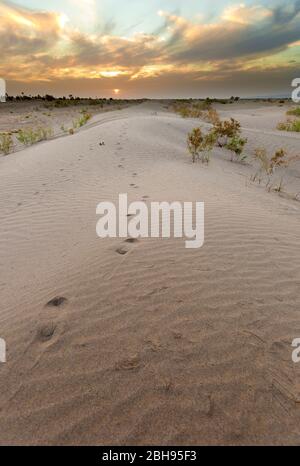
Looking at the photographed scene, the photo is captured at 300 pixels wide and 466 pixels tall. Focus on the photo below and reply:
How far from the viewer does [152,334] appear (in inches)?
82.0

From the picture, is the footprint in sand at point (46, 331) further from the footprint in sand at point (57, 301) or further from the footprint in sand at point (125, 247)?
the footprint in sand at point (125, 247)

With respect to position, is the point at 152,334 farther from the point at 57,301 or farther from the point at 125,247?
the point at 125,247

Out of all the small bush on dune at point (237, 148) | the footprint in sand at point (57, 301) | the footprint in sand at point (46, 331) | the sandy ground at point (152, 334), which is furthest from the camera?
the small bush on dune at point (237, 148)

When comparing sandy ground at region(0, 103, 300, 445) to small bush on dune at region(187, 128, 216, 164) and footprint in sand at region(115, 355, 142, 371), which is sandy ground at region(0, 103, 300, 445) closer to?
footprint in sand at region(115, 355, 142, 371)

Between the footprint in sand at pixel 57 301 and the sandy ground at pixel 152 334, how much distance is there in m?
0.03

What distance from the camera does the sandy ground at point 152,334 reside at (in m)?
1.57

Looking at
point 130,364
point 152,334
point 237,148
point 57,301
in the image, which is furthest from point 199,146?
point 130,364

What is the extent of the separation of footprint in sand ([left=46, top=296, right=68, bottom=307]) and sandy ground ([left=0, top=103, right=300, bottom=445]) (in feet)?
0.11

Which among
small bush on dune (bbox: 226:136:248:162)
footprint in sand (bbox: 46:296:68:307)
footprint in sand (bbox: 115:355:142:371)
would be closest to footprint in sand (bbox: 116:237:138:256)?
footprint in sand (bbox: 46:296:68:307)

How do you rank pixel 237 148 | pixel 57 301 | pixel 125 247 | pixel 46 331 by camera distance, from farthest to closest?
pixel 237 148 < pixel 125 247 < pixel 57 301 < pixel 46 331

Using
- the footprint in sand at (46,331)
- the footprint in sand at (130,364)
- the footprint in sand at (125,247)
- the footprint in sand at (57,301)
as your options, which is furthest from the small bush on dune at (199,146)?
the footprint in sand at (130,364)

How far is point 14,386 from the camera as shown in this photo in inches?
72.1

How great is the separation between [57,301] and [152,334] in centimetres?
94

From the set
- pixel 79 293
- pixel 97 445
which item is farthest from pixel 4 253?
pixel 97 445
